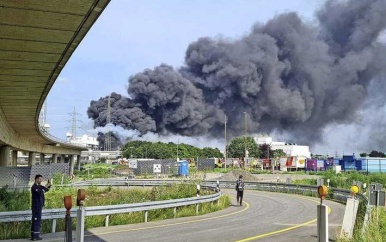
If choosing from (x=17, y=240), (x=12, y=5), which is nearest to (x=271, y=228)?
(x=17, y=240)

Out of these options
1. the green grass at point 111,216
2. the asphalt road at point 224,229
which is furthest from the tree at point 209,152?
the asphalt road at point 224,229

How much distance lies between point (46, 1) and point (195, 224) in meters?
9.74

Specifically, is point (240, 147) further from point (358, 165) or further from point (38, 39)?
point (38, 39)

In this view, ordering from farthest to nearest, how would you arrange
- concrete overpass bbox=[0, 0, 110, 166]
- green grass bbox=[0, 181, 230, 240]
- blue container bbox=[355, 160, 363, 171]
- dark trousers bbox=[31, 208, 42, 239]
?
blue container bbox=[355, 160, 363, 171]
green grass bbox=[0, 181, 230, 240]
dark trousers bbox=[31, 208, 42, 239]
concrete overpass bbox=[0, 0, 110, 166]

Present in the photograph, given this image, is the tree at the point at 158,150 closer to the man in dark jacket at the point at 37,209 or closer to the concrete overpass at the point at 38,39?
the concrete overpass at the point at 38,39

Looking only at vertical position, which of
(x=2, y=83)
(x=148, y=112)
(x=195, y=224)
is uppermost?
(x=148, y=112)

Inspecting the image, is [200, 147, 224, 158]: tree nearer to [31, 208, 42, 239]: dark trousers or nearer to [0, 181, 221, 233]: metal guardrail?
[0, 181, 221, 233]: metal guardrail

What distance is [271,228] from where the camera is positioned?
15.4m

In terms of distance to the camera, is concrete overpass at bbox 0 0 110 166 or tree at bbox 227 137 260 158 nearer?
concrete overpass at bbox 0 0 110 166

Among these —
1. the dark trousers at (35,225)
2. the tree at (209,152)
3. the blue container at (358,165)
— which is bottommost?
the dark trousers at (35,225)

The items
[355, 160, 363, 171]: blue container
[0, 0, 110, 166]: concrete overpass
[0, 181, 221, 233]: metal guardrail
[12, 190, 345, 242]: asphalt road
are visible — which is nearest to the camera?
[0, 0, 110, 166]: concrete overpass

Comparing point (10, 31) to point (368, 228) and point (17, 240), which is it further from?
point (368, 228)

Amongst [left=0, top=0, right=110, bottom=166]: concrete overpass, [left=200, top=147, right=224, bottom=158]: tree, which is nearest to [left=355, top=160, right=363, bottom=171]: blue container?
[left=0, top=0, right=110, bottom=166]: concrete overpass

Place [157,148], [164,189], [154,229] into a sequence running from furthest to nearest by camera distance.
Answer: [157,148] < [164,189] < [154,229]
